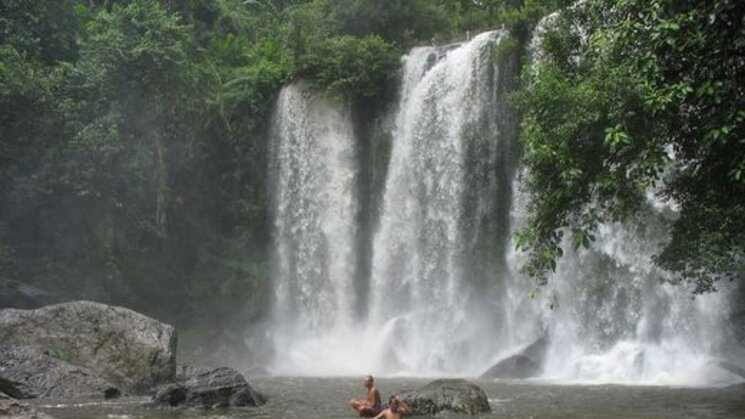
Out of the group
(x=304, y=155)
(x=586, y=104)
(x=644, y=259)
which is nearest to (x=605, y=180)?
(x=586, y=104)

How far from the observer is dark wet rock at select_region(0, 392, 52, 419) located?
34.4ft

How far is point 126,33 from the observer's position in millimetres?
28141

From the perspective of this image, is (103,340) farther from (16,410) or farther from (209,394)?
(16,410)

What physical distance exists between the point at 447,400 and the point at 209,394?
4470 millimetres

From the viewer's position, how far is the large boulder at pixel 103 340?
18672 millimetres

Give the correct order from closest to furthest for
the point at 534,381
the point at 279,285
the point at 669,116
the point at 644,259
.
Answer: the point at 669,116 → the point at 534,381 → the point at 644,259 → the point at 279,285

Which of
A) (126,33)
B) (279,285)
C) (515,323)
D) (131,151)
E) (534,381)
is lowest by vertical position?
(534,381)

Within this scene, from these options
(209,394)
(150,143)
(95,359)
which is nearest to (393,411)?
(209,394)

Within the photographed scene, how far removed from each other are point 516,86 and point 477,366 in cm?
863

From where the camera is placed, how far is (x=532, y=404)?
15.5 m

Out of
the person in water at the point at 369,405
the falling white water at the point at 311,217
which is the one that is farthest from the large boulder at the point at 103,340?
the falling white water at the point at 311,217

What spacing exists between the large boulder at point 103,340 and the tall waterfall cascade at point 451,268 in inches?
308

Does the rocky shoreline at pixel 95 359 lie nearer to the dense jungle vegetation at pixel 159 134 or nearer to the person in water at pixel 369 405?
the person in water at pixel 369 405

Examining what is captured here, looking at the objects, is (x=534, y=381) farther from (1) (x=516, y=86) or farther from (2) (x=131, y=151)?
(2) (x=131, y=151)
